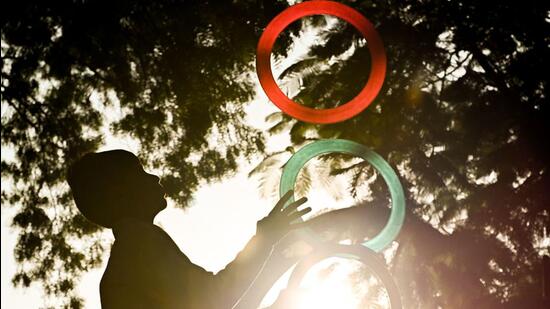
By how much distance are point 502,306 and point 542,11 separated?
3.33 m

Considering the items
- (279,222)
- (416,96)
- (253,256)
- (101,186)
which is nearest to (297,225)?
(279,222)

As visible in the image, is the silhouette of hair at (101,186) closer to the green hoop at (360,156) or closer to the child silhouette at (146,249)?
the child silhouette at (146,249)

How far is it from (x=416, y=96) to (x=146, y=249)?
4651 mm

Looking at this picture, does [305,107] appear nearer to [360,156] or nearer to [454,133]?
[360,156]

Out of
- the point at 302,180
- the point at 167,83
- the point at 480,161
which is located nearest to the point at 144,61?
the point at 167,83

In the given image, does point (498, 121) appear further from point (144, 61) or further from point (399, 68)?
point (144, 61)

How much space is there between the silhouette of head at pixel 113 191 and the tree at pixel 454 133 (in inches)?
131

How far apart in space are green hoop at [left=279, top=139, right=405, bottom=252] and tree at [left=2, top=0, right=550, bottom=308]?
90.3 inches

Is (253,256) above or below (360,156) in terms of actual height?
below

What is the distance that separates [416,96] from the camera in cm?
648

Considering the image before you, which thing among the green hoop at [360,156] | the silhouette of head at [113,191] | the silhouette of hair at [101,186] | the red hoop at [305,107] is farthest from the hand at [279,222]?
the red hoop at [305,107]

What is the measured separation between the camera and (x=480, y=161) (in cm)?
645

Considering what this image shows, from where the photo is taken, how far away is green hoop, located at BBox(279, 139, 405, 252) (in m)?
2.96

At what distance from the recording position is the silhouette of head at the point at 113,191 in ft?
8.78
